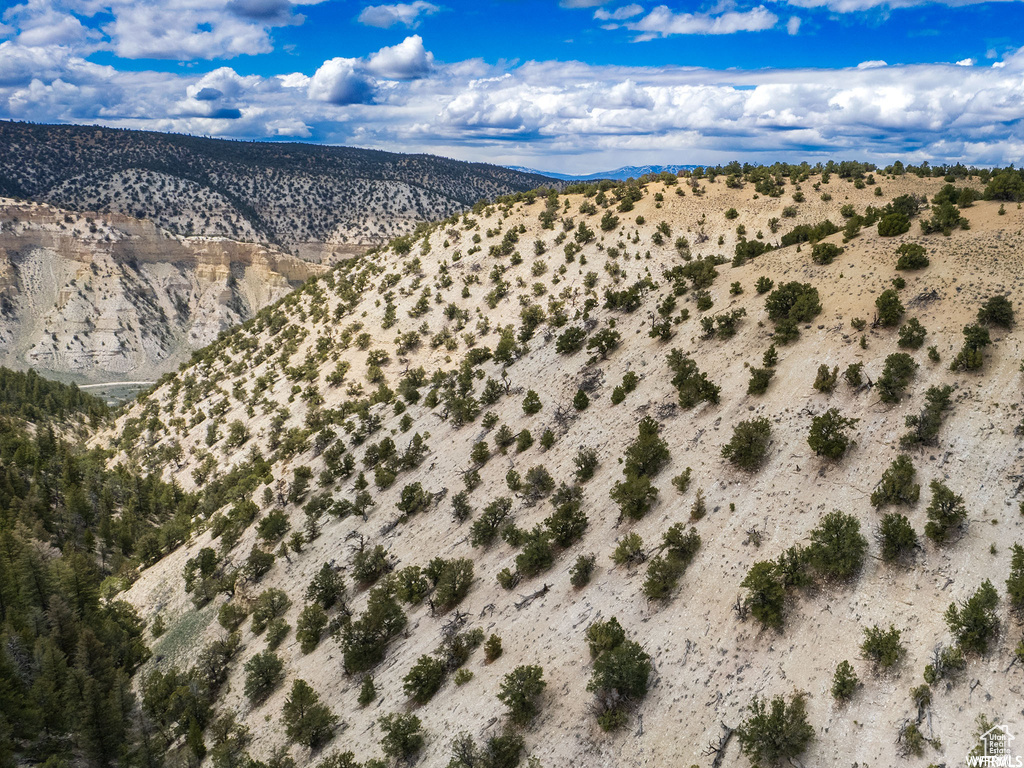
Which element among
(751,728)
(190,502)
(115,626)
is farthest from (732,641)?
(190,502)

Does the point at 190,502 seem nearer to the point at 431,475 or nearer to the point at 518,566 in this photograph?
the point at 431,475

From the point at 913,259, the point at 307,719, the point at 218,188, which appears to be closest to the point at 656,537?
the point at 307,719

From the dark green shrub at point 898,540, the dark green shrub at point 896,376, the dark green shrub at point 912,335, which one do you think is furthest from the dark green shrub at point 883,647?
the dark green shrub at point 912,335

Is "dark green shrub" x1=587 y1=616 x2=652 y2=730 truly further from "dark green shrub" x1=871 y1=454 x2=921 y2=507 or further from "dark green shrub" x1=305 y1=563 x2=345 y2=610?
"dark green shrub" x1=305 y1=563 x2=345 y2=610

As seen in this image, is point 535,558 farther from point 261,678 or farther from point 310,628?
point 261,678

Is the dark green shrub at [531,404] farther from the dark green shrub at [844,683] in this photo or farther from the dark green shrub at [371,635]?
the dark green shrub at [844,683]

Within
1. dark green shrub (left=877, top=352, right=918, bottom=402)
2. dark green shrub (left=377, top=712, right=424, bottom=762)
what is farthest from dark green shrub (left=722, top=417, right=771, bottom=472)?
dark green shrub (left=377, top=712, right=424, bottom=762)
